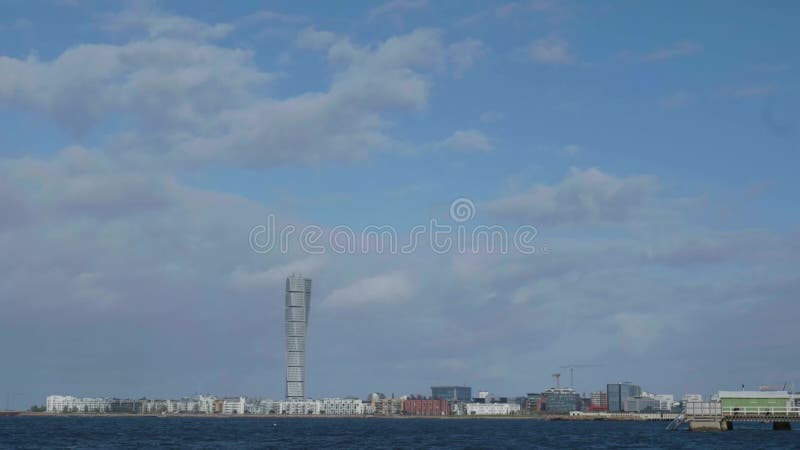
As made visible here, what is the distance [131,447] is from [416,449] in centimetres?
3398

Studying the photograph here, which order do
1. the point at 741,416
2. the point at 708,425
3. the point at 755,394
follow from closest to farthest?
the point at 741,416
the point at 708,425
the point at 755,394

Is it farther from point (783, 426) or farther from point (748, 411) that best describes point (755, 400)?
point (783, 426)

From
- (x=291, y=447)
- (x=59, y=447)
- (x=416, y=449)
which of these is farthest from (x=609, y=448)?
(x=59, y=447)

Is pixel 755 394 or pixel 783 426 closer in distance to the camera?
pixel 755 394

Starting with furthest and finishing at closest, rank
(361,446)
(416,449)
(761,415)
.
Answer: (761,415) → (361,446) → (416,449)

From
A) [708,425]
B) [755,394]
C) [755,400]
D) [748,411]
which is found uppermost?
[755,394]

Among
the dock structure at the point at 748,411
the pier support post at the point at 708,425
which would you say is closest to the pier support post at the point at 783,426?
the dock structure at the point at 748,411

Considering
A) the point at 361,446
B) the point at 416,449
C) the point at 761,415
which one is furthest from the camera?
the point at 761,415

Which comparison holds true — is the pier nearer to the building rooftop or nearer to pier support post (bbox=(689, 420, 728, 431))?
pier support post (bbox=(689, 420, 728, 431))

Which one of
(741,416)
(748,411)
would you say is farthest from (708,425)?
(748,411)

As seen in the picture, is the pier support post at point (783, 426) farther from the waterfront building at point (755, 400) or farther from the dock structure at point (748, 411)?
the waterfront building at point (755, 400)

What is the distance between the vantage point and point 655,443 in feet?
→ 416

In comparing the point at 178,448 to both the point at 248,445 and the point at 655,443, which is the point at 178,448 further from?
the point at 655,443

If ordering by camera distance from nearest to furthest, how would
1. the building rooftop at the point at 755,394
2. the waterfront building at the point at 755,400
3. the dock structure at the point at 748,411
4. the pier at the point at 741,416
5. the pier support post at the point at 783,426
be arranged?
1. the pier at the point at 741,416
2. the dock structure at the point at 748,411
3. the waterfront building at the point at 755,400
4. the building rooftop at the point at 755,394
5. the pier support post at the point at 783,426
